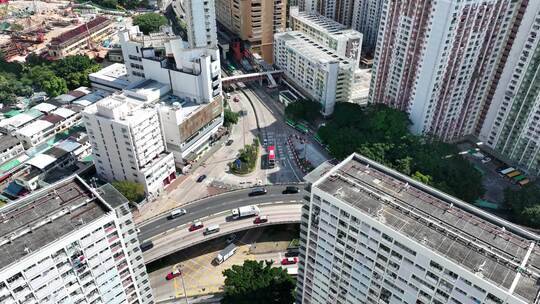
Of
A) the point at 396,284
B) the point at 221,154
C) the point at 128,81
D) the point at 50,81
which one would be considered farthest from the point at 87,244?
the point at 50,81

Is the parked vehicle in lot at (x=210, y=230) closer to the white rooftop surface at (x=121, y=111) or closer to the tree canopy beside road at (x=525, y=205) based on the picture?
the white rooftop surface at (x=121, y=111)

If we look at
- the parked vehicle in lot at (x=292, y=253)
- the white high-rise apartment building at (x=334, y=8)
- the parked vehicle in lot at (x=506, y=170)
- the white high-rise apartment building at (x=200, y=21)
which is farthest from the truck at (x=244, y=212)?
the white high-rise apartment building at (x=334, y=8)

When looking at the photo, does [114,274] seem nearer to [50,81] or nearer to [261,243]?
[261,243]

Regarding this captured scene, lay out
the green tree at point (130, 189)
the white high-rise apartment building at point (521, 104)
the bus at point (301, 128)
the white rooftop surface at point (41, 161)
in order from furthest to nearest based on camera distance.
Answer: the bus at point (301, 128), the white rooftop surface at point (41, 161), the white high-rise apartment building at point (521, 104), the green tree at point (130, 189)

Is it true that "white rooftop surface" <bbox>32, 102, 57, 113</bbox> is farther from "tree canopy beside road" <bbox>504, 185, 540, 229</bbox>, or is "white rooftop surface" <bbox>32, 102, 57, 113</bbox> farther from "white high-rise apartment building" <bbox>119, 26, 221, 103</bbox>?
"tree canopy beside road" <bbox>504, 185, 540, 229</bbox>

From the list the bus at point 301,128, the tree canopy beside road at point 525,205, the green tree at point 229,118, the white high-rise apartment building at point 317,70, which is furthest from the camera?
the green tree at point 229,118

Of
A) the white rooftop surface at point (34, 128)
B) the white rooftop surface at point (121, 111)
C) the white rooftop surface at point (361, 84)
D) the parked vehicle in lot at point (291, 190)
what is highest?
the white rooftop surface at point (121, 111)
